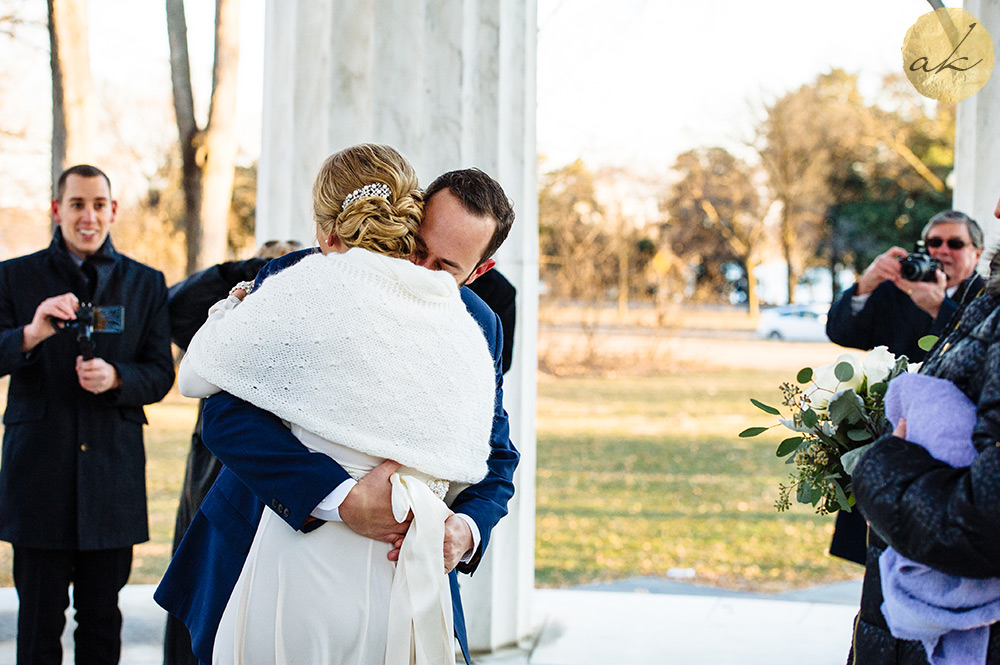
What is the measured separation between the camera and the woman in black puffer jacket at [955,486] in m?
1.41

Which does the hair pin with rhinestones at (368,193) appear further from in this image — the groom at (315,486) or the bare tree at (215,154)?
the bare tree at (215,154)

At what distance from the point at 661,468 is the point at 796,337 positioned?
11914 mm

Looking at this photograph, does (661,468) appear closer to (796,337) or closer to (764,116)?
(796,337)

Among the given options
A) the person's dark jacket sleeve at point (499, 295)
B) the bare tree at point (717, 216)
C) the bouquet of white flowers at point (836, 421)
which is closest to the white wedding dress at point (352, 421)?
the bouquet of white flowers at point (836, 421)

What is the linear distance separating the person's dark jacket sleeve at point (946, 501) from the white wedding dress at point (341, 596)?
79 centimetres

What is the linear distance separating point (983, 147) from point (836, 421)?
9.06 feet

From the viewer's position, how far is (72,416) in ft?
11.7

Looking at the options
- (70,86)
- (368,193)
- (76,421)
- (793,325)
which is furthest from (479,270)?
(793,325)

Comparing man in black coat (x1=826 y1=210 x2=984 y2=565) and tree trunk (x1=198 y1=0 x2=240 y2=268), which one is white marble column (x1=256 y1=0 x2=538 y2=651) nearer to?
man in black coat (x1=826 y1=210 x2=984 y2=565)

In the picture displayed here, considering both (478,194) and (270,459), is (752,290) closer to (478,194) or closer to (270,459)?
(478,194)

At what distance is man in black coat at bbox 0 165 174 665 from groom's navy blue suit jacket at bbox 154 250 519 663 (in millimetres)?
1624

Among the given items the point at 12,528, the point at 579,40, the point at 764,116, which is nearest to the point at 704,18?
the point at 764,116

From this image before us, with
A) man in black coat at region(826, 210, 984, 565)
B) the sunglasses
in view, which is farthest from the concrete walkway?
the sunglasses

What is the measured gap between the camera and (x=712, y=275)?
82.3 ft
